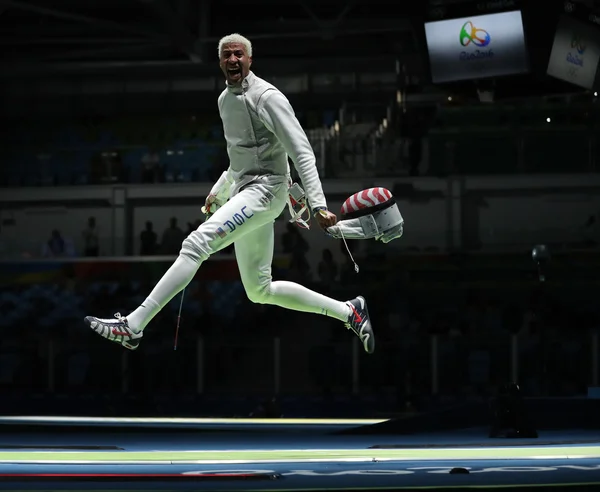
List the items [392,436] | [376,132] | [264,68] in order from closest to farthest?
[392,436] < [376,132] < [264,68]

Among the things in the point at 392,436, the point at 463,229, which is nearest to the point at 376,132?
the point at 463,229

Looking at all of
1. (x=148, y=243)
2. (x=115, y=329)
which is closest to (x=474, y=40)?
(x=148, y=243)

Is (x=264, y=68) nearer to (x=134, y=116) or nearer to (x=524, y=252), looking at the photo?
(x=134, y=116)

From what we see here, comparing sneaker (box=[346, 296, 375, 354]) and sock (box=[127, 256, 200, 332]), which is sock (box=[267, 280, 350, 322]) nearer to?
sneaker (box=[346, 296, 375, 354])

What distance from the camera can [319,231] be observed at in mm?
10914

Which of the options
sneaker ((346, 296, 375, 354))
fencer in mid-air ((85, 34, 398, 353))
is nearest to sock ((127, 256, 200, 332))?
fencer in mid-air ((85, 34, 398, 353))

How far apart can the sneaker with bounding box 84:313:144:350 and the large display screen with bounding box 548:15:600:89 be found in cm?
712

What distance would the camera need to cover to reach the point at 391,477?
308 cm

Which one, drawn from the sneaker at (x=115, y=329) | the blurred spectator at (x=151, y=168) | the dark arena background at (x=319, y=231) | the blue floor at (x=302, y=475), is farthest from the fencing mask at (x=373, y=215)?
the blurred spectator at (x=151, y=168)

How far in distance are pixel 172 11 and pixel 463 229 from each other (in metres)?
4.63

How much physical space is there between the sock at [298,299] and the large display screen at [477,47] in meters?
5.90

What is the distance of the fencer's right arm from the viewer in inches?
178

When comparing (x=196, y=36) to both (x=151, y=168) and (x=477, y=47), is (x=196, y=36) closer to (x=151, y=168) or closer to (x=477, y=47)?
(x=151, y=168)

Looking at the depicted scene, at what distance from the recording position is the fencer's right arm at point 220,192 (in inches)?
Answer: 178
